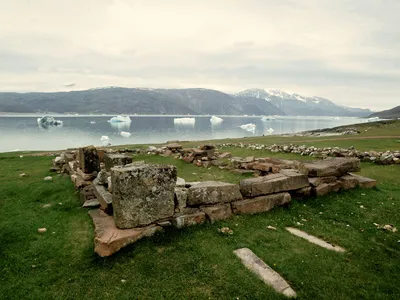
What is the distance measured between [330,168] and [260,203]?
4.10 m

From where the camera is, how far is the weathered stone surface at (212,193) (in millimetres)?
8719

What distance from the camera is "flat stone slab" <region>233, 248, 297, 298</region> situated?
5.53m

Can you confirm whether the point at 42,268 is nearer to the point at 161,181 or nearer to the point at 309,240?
the point at 161,181

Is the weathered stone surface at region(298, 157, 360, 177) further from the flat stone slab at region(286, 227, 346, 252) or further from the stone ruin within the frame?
the flat stone slab at region(286, 227, 346, 252)

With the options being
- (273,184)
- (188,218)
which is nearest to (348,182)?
(273,184)

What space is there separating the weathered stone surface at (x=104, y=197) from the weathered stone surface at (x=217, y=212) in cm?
288

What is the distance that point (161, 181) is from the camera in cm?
783

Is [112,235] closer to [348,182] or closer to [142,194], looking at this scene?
[142,194]

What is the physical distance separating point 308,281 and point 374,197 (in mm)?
6960

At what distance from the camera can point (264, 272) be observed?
6090 mm

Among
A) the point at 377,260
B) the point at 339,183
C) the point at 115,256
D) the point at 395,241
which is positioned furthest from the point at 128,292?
the point at 339,183

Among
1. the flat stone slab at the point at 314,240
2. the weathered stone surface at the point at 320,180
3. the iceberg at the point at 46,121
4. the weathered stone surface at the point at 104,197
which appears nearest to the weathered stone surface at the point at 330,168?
the weathered stone surface at the point at 320,180

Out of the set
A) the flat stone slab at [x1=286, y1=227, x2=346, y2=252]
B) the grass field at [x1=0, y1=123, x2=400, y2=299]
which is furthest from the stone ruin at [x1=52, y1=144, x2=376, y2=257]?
the flat stone slab at [x1=286, y1=227, x2=346, y2=252]

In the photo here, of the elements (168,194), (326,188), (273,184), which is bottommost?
(326,188)
